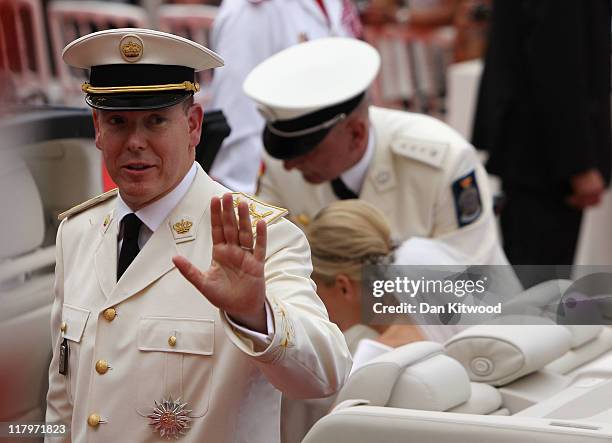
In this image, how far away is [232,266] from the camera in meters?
1.80

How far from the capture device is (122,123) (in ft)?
6.73

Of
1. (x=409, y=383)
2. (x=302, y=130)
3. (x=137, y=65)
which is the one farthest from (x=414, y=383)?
(x=302, y=130)

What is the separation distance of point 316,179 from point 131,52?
5.60 ft

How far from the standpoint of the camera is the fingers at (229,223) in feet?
5.90

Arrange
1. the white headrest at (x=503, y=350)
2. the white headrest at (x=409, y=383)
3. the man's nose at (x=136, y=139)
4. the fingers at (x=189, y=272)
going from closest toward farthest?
the fingers at (x=189, y=272)
the man's nose at (x=136, y=139)
the white headrest at (x=409, y=383)
the white headrest at (x=503, y=350)

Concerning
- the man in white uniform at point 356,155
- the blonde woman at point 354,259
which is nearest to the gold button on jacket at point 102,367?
the blonde woman at point 354,259

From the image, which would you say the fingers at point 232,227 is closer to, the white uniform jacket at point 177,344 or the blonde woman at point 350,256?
the white uniform jacket at point 177,344

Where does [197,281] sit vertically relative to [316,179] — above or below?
above

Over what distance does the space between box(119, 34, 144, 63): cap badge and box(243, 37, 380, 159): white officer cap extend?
1456 mm

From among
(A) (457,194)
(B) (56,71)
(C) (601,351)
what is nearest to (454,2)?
(B) (56,71)

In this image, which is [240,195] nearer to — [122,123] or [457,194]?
[122,123]

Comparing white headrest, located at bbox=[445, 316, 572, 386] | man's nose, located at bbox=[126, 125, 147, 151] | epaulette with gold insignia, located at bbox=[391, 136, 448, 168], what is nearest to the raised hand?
man's nose, located at bbox=[126, 125, 147, 151]

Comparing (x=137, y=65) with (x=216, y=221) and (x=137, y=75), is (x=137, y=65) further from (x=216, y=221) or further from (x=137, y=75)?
(x=216, y=221)

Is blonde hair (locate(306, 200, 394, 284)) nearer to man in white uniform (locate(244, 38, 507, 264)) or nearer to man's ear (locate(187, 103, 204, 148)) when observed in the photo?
man in white uniform (locate(244, 38, 507, 264))
